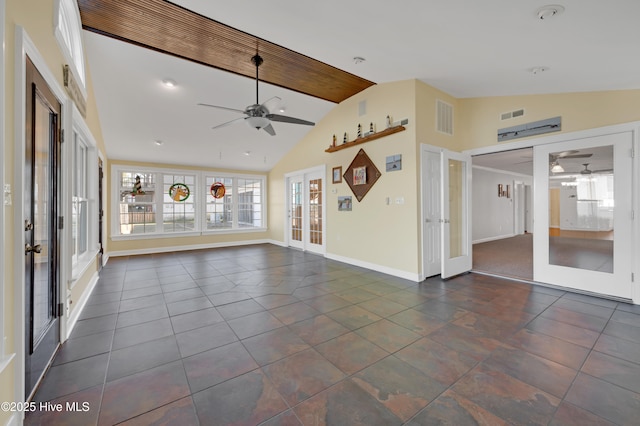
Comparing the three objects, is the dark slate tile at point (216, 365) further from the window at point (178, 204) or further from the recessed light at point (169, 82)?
the window at point (178, 204)

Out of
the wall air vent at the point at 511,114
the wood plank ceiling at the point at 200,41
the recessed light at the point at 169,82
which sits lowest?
the wall air vent at the point at 511,114

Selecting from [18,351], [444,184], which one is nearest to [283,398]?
[18,351]

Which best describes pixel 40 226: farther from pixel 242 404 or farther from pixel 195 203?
pixel 195 203

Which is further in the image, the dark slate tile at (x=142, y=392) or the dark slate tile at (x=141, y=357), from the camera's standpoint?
the dark slate tile at (x=141, y=357)

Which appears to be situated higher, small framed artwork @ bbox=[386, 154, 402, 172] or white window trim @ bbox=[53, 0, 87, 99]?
white window trim @ bbox=[53, 0, 87, 99]

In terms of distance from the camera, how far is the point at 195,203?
7.84 metres

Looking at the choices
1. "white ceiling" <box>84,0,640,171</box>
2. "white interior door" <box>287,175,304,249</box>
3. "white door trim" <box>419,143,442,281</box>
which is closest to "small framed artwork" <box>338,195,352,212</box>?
"white door trim" <box>419,143,442,281</box>

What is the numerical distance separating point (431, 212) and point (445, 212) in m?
0.21

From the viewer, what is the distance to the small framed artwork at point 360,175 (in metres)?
5.09

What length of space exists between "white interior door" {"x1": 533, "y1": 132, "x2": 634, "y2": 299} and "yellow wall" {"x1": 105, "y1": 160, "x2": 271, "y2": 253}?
7138mm

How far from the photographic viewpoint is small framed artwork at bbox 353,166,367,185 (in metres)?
5.09

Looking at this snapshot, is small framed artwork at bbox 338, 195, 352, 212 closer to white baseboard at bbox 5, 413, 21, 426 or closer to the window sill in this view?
the window sill

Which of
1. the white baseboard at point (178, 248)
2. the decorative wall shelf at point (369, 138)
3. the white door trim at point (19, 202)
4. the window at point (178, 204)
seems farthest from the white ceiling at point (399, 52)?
the white baseboard at point (178, 248)

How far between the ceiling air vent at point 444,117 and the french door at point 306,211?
276 centimetres
